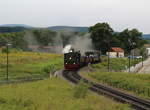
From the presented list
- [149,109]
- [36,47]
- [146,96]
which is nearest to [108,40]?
[36,47]

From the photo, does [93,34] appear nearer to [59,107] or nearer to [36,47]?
[36,47]

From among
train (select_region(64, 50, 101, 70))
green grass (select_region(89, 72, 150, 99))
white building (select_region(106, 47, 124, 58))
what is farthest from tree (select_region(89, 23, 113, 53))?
green grass (select_region(89, 72, 150, 99))

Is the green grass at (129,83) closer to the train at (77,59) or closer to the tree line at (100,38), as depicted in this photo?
the train at (77,59)

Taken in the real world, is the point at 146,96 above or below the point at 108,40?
below

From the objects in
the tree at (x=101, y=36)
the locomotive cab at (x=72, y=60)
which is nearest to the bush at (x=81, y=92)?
the locomotive cab at (x=72, y=60)

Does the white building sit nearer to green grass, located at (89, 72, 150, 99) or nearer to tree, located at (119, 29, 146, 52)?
tree, located at (119, 29, 146, 52)

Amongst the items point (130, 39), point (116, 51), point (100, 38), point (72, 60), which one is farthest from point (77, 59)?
point (130, 39)

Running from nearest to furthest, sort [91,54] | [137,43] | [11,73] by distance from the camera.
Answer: [11,73] < [91,54] < [137,43]

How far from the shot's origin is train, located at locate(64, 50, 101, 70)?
74562 mm

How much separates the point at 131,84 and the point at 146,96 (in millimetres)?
9295

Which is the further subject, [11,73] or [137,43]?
[137,43]

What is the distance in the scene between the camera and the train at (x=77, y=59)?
7456cm

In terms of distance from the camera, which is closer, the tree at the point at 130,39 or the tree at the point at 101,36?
the tree at the point at 101,36

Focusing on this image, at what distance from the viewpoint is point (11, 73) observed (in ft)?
229
